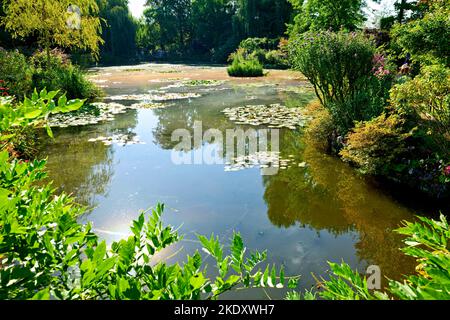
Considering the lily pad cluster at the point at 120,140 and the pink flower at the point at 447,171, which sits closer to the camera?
the pink flower at the point at 447,171

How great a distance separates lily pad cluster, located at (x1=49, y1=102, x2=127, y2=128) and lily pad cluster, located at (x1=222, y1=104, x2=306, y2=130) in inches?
155

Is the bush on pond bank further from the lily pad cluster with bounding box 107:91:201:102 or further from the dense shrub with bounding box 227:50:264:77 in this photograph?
the dense shrub with bounding box 227:50:264:77

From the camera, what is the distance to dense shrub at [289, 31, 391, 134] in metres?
7.04

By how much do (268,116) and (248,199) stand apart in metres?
6.06

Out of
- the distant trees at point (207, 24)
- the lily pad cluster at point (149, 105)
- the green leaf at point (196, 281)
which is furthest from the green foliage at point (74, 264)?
the distant trees at point (207, 24)

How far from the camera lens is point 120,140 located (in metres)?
8.35

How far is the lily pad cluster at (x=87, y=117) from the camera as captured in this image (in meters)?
10.1

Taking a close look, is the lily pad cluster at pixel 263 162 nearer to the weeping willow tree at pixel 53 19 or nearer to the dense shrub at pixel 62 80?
the dense shrub at pixel 62 80

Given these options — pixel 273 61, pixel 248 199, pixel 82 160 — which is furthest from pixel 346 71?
pixel 273 61

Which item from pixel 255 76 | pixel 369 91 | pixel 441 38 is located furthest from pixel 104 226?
pixel 255 76

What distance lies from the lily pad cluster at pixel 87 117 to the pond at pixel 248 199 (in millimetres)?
1090

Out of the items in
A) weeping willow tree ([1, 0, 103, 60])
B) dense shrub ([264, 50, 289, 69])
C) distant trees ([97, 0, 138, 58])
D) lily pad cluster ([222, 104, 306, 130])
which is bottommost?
lily pad cluster ([222, 104, 306, 130])

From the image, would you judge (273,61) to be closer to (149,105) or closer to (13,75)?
(149,105)

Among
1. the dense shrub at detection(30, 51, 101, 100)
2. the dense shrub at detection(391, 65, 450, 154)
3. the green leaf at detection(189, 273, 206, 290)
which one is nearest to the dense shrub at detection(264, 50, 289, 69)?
the dense shrub at detection(30, 51, 101, 100)
